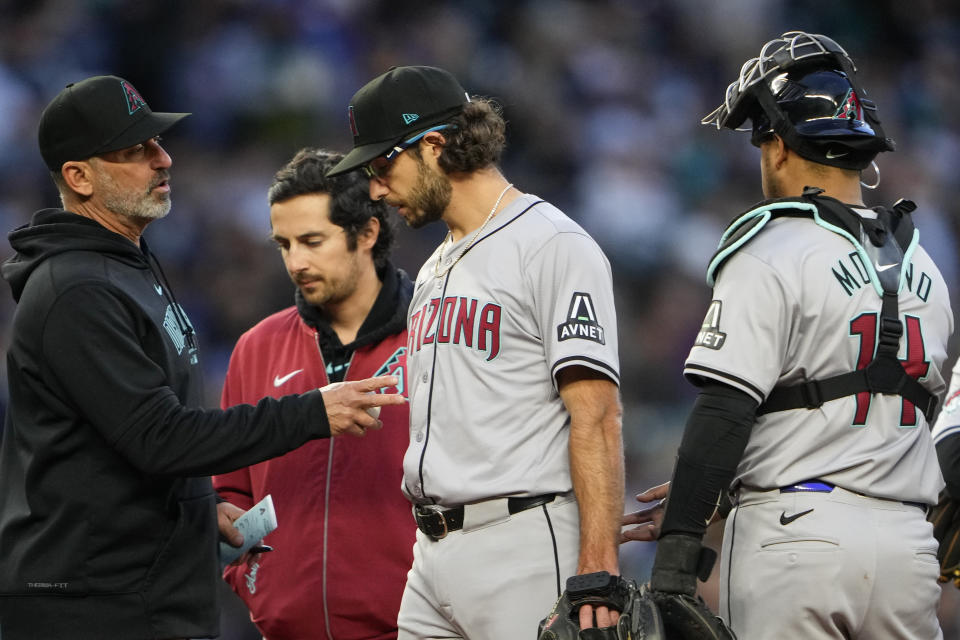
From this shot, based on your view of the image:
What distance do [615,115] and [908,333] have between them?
20.7 ft

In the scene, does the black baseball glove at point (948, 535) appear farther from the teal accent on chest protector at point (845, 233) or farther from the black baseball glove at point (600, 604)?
the black baseball glove at point (600, 604)

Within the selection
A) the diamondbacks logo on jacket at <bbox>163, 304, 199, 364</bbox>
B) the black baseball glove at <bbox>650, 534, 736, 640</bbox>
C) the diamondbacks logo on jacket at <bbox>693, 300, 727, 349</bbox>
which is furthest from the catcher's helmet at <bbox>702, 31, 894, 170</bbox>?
the diamondbacks logo on jacket at <bbox>163, 304, 199, 364</bbox>

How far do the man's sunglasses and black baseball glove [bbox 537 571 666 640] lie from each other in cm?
126

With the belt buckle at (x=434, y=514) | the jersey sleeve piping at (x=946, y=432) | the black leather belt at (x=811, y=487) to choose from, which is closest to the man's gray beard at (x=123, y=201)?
the belt buckle at (x=434, y=514)

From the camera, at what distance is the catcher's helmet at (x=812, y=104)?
3045mm

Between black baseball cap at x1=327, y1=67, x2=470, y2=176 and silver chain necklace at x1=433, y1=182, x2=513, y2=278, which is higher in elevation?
black baseball cap at x1=327, y1=67, x2=470, y2=176

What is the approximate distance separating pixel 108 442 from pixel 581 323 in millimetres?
1290

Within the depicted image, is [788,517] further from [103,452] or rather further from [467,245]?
[103,452]

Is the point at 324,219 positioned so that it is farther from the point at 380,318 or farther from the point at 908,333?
the point at 908,333

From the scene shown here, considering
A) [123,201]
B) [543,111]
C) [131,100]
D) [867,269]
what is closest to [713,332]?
[867,269]

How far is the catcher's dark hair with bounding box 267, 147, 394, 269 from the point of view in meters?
4.11

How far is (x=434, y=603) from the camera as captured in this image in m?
3.18

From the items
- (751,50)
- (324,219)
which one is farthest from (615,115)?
(324,219)

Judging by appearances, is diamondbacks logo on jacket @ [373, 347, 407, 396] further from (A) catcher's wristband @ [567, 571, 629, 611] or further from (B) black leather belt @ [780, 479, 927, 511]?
(B) black leather belt @ [780, 479, 927, 511]
